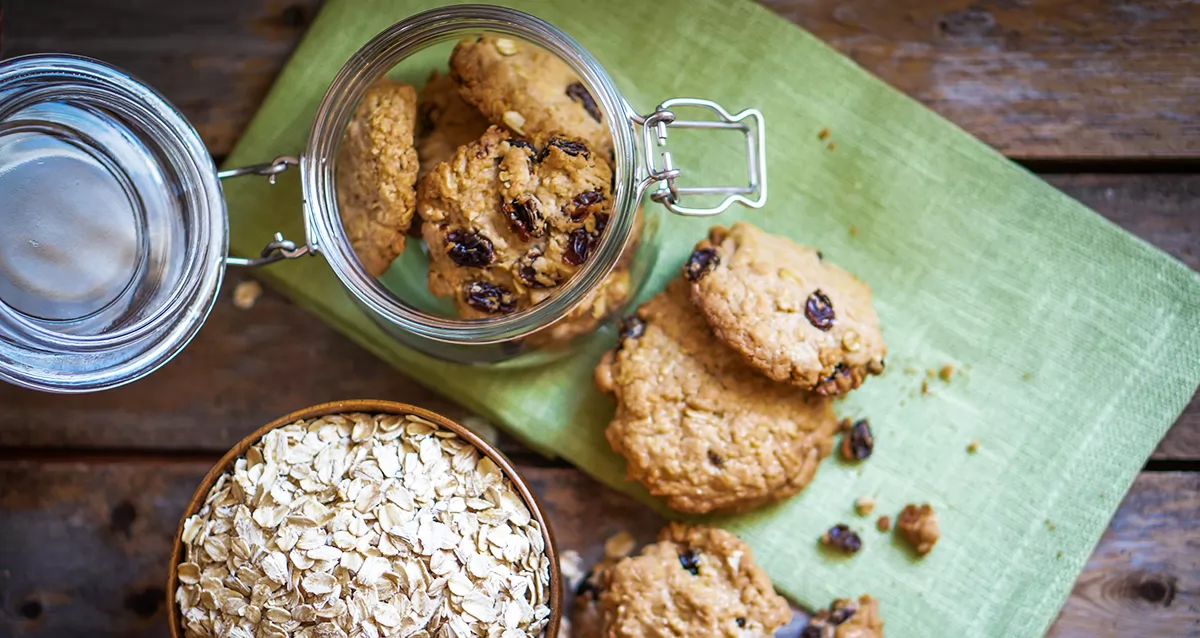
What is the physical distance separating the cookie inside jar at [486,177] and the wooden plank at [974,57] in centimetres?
40

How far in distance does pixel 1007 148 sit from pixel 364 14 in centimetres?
100

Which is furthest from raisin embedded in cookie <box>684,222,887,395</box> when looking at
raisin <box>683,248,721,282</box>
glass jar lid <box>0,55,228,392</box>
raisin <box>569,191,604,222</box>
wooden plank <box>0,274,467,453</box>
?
glass jar lid <box>0,55,228,392</box>

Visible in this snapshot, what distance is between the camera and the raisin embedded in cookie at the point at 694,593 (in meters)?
1.23

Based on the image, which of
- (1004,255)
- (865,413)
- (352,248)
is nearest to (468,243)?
(352,248)

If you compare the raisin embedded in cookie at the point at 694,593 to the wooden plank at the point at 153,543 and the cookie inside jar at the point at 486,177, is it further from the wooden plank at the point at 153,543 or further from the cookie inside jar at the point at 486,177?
the cookie inside jar at the point at 486,177

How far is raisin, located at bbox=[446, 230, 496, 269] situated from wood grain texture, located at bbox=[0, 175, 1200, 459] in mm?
370

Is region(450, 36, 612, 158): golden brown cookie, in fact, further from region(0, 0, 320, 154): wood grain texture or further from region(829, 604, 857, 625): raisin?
region(829, 604, 857, 625): raisin

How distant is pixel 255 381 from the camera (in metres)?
1.39

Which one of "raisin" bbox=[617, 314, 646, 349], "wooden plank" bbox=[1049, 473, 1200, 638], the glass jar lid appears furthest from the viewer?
"wooden plank" bbox=[1049, 473, 1200, 638]

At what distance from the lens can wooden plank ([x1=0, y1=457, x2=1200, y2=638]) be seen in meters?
1.37

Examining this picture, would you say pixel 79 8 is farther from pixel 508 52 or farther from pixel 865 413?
pixel 865 413

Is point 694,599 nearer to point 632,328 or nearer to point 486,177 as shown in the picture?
point 632,328

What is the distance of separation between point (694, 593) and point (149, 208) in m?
0.89

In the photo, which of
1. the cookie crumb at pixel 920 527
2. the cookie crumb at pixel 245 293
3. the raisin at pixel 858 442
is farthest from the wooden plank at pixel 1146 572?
the cookie crumb at pixel 245 293
